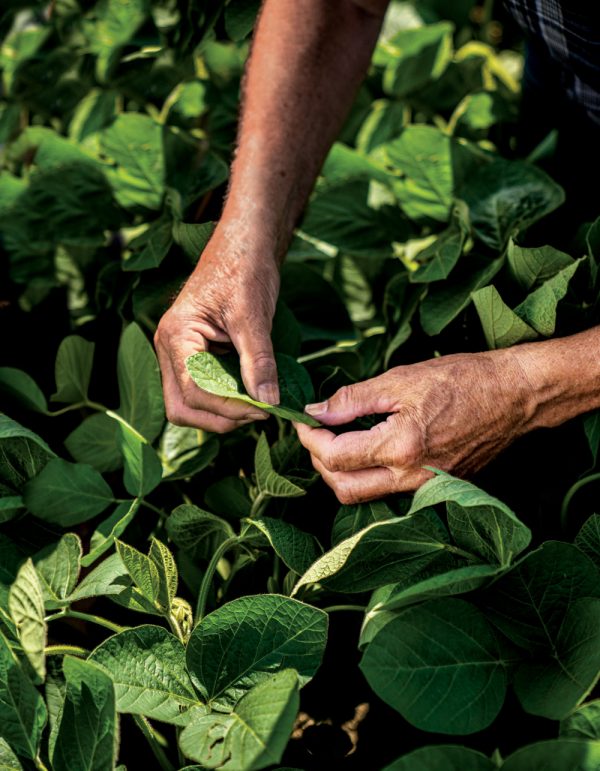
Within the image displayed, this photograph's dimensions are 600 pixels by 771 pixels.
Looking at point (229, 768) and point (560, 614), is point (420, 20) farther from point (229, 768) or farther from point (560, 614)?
point (229, 768)

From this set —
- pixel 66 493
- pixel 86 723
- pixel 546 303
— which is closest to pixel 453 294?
pixel 546 303

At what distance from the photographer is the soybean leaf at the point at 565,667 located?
67cm

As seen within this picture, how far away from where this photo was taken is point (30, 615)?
0.73 m

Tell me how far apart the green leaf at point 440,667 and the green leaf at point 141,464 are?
0.29 m

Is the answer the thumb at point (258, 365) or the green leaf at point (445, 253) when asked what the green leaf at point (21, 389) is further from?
the green leaf at point (445, 253)

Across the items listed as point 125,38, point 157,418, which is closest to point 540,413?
point 157,418

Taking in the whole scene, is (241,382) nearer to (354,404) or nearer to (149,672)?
(354,404)

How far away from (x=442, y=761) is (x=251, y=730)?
0.46ft

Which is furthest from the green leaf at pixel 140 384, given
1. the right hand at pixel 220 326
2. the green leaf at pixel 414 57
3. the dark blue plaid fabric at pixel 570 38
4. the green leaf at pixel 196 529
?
the green leaf at pixel 414 57

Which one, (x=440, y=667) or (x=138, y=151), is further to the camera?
(x=138, y=151)

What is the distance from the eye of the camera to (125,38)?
1462 mm

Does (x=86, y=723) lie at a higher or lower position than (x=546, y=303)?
lower

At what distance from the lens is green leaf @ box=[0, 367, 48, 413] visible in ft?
3.23

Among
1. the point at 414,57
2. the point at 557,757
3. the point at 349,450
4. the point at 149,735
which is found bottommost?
the point at 149,735
